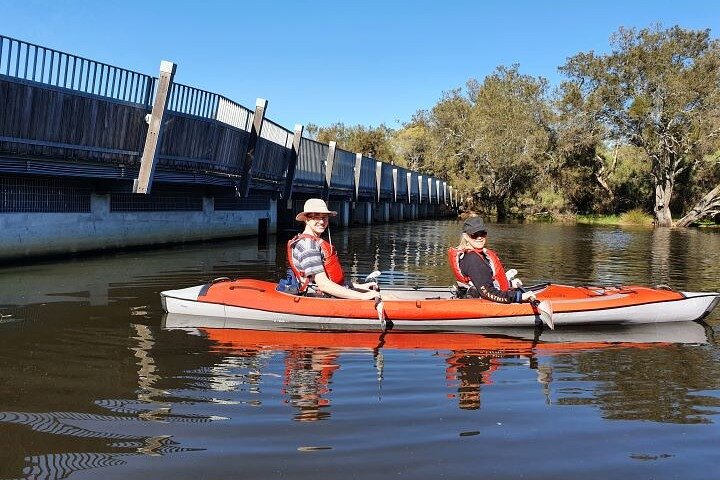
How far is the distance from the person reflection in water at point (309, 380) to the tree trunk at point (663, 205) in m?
42.4

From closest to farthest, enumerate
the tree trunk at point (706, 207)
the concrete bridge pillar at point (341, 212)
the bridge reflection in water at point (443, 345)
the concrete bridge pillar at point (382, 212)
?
the bridge reflection in water at point (443, 345), the concrete bridge pillar at point (341, 212), the tree trunk at point (706, 207), the concrete bridge pillar at point (382, 212)

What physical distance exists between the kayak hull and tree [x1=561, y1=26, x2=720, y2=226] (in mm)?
35368

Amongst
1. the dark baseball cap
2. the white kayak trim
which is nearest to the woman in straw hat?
the white kayak trim

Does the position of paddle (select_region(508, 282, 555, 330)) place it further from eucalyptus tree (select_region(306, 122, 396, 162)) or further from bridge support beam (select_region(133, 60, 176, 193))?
eucalyptus tree (select_region(306, 122, 396, 162))

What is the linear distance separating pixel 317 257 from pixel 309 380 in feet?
8.41

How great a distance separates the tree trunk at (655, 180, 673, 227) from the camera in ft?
143

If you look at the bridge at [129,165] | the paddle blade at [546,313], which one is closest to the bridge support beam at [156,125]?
the bridge at [129,165]

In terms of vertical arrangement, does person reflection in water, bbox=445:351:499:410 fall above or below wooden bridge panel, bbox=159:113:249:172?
below

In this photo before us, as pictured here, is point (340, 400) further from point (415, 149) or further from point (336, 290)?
point (415, 149)

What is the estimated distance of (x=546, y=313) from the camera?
310 inches

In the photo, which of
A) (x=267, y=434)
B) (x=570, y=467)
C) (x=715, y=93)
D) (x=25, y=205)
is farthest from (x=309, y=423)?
(x=715, y=93)

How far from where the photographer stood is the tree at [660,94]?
39469mm

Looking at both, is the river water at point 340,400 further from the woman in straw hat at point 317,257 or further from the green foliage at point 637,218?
the green foliage at point 637,218

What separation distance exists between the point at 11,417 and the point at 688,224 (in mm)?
45868
